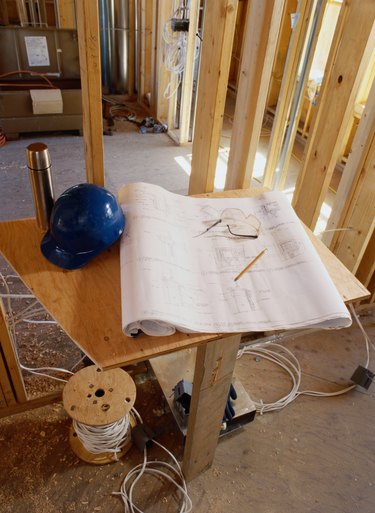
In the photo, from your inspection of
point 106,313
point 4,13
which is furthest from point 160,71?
point 106,313

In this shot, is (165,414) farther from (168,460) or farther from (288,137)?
(288,137)

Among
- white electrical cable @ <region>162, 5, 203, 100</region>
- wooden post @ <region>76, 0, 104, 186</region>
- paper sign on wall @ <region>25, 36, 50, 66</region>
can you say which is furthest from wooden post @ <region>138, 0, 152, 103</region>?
wooden post @ <region>76, 0, 104, 186</region>

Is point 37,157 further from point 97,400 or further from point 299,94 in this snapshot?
A: point 299,94

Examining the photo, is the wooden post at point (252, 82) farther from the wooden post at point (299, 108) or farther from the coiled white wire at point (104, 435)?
the coiled white wire at point (104, 435)

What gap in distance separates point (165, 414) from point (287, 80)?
1824 millimetres

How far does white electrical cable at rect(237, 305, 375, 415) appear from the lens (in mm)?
1632

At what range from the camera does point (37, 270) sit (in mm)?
892

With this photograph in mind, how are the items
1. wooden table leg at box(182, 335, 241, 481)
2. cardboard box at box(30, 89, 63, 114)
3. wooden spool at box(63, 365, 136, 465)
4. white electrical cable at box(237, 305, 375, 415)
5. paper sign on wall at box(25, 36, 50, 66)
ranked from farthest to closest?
1. paper sign on wall at box(25, 36, 50, 66)
2. cardboard box at box(30, 89, 63, 114)
3. white electrical cable at box(237, 305, 375, 415)
4. wooden spool at box(63, 365, 136, 465)
5. wooden table leg at box(182, 335, 241, 481)

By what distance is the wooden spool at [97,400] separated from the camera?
1.29 m


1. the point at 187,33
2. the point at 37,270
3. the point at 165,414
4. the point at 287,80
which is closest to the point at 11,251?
the point at 37,270

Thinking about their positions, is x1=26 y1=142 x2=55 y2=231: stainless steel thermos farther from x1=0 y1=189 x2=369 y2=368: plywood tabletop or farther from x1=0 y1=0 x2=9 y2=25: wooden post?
x1=0 y1=0 x2=9 y2=25: wooden post

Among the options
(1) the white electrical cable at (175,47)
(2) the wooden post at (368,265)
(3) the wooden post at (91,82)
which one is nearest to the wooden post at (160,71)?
(1) the white electrical cable at (175,47)

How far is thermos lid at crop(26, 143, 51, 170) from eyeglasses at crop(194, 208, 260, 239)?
40cm

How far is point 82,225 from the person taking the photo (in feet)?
2.81
